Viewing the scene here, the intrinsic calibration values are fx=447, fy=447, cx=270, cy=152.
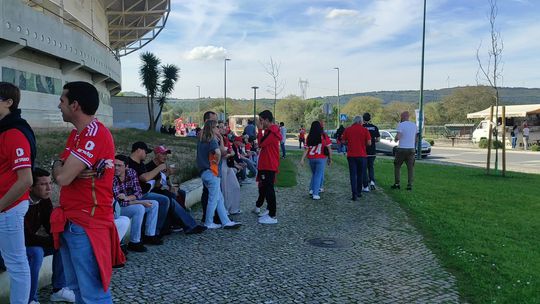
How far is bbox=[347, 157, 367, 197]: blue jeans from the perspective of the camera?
9469mm

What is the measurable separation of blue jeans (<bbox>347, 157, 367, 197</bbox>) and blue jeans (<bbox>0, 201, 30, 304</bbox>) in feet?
23.2

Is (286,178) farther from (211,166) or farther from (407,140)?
(211,166)

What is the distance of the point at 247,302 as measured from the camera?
411cm

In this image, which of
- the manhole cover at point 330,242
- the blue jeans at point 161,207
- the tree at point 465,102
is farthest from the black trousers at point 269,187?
the tree at point 465,102

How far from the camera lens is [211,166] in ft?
22.2

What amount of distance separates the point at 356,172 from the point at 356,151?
1.47 ft

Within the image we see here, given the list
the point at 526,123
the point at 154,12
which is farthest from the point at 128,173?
the point at 526,123

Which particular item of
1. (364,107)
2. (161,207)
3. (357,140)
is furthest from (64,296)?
(364,107)

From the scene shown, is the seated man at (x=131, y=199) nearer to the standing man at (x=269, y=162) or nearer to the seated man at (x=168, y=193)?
the seated man at (x=168, y=193)

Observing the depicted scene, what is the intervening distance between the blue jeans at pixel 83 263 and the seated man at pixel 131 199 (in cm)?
267

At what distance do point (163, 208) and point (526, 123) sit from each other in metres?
39.1

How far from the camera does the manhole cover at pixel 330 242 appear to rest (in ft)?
20.1

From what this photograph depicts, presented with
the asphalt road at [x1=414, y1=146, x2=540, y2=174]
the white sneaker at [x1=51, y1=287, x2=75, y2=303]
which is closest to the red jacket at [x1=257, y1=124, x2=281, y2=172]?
the white sneaker at [x1=51, y1=287, x2=75, y2=303]

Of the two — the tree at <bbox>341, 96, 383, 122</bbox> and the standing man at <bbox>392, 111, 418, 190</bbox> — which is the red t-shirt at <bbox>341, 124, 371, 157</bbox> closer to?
the standing man at <bbox>392, 111, 418, 190</bbox>
